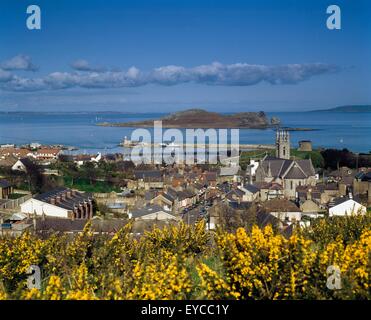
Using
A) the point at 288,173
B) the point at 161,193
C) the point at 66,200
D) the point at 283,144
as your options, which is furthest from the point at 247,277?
the point at 283,144

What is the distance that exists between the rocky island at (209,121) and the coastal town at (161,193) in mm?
A: 2179

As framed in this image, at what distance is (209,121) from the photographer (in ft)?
80.8

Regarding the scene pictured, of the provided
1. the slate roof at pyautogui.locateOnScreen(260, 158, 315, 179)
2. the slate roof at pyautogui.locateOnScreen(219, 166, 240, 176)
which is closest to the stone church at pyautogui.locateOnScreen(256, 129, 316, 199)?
the slate roof at pyautogui.locateOnScreen(260, 158, 315, 179)

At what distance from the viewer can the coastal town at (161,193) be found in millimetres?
9148

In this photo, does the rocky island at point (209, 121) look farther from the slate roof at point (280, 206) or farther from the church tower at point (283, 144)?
the slate roof at point (280, 206)

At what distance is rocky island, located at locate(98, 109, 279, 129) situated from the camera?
22.6 metres

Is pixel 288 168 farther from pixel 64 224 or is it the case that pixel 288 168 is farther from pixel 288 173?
pixel 64 224

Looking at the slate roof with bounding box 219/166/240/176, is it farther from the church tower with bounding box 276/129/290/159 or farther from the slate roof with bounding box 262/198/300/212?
the slate roof with bounding box 262/198/300/212

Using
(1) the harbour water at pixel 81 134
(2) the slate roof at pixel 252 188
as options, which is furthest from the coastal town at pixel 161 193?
(1) the harbour water at pixel 81 134

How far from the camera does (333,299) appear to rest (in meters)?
2.56

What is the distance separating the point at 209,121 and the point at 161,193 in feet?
40.3
